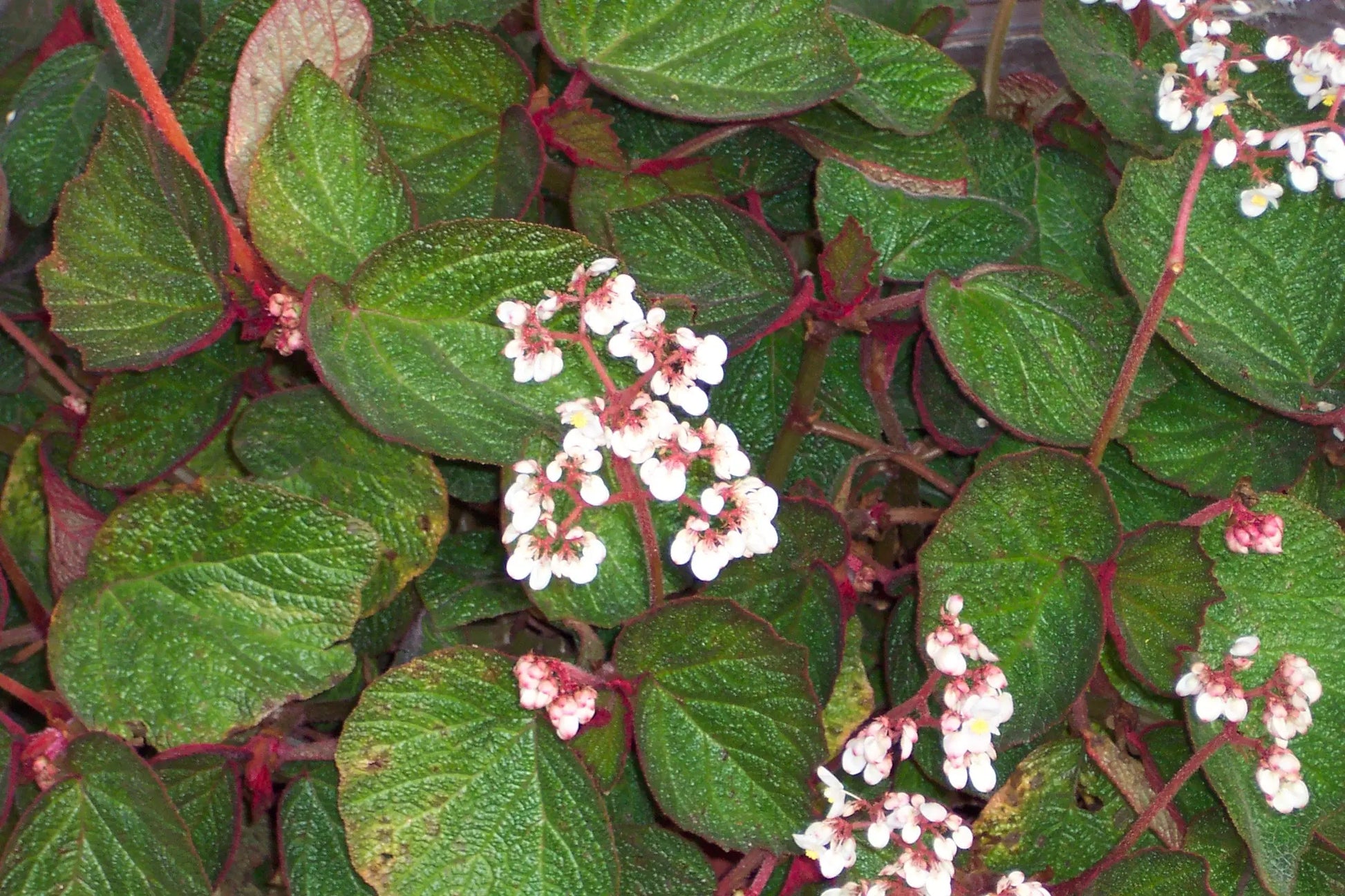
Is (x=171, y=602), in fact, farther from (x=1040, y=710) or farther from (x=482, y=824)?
(x=1040, y=710)

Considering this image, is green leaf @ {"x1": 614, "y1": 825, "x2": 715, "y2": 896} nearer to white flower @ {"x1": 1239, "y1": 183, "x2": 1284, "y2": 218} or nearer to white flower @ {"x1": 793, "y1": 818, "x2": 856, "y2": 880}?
white flower @ {"x1": 793, "y1": 818, "x2": 856, "y2": 880}

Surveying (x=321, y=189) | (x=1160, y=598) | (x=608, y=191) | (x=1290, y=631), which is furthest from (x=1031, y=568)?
(x=321, y=189)

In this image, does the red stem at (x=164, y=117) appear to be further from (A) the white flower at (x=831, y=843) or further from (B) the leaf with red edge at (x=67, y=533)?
(A) the white flower at (x=831, y=843)

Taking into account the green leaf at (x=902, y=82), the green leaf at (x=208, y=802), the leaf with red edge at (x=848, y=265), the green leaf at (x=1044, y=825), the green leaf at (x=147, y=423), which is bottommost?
the green leaf at (x=1044, y=825)

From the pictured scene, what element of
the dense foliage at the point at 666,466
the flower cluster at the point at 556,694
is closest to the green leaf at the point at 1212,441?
the dense foliage at the point at 666,466

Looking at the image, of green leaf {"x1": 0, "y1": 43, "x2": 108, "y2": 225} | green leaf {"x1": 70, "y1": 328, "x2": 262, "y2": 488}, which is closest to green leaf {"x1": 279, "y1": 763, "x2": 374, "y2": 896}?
green leaf {"x1": 70, "y1": 328, "x2": 262, "y2": 488}

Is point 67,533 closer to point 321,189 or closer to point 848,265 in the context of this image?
point 321,189

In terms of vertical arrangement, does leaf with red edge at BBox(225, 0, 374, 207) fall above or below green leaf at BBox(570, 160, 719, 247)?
above
